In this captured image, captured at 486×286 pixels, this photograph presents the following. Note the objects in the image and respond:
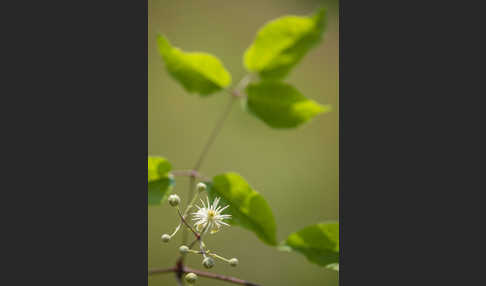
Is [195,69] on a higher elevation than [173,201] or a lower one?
higher

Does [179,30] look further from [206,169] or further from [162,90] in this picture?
[206,169]

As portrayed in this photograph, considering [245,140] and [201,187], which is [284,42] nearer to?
[201,187]

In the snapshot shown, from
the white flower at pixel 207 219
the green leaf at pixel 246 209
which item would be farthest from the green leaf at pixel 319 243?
the white flower at pixel 207 219

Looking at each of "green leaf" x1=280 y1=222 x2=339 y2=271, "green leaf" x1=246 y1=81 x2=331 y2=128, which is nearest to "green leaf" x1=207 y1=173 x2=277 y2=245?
"green leaf" x1=280 y1=222 x2=339 y2=271

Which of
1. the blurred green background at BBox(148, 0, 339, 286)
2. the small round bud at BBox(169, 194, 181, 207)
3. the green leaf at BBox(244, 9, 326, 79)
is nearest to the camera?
the small round bud at BBox(169, 194, 181, 207)

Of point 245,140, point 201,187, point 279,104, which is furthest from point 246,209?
point 245,140

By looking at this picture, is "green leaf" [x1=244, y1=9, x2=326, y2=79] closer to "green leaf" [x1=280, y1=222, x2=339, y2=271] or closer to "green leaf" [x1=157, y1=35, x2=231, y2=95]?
"green leaf" [x1=157, y1=35, x2=231, y2=95]
